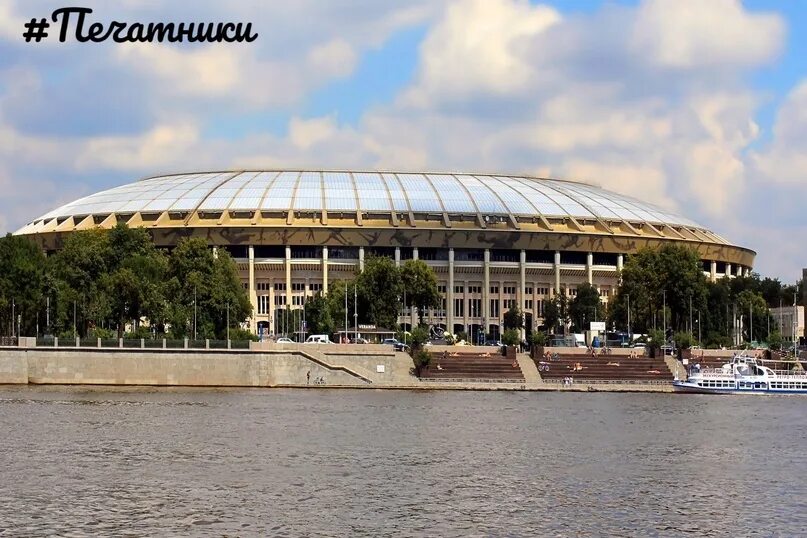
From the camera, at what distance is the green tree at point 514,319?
5984 inches

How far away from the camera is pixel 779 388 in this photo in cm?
10325

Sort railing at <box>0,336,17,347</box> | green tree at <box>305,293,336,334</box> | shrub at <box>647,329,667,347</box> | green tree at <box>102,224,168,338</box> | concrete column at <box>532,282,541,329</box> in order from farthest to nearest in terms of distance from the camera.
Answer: concrete column at <box>532,282,541,329</box> → green tree at <box>305,293,336,334</box> → green tree at <box>102,224,168,338</box> → shrub at <box>647,329,667,347</box> → railing at <box>0,336,17,347</box>

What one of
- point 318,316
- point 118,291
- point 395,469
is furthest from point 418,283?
point 395,469

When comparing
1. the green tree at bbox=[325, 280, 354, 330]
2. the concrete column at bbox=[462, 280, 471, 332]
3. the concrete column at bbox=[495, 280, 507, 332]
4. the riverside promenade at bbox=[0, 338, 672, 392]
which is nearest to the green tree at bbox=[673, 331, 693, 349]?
the riverside promenade at bbox=[0, 338, 672, 392]

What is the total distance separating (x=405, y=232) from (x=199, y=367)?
4795 centimetres

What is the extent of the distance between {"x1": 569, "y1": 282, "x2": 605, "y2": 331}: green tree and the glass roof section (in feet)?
34.4

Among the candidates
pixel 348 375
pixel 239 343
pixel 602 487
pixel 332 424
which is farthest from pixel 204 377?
pixel 602 487

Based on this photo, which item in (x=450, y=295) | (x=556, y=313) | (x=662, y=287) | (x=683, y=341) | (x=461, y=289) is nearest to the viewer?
(x=683, y=341)

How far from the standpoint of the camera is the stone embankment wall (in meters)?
102

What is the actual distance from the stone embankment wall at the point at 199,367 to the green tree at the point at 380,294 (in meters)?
27.0

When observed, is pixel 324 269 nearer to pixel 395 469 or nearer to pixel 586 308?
pixel 586 308

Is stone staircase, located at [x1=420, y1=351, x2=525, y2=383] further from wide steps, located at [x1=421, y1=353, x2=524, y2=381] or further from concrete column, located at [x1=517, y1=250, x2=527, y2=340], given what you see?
concrete column, located at [x1=517, y1=250, x2=527, y2=340]

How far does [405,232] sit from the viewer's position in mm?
146875

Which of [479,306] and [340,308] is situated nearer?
[340,308]
